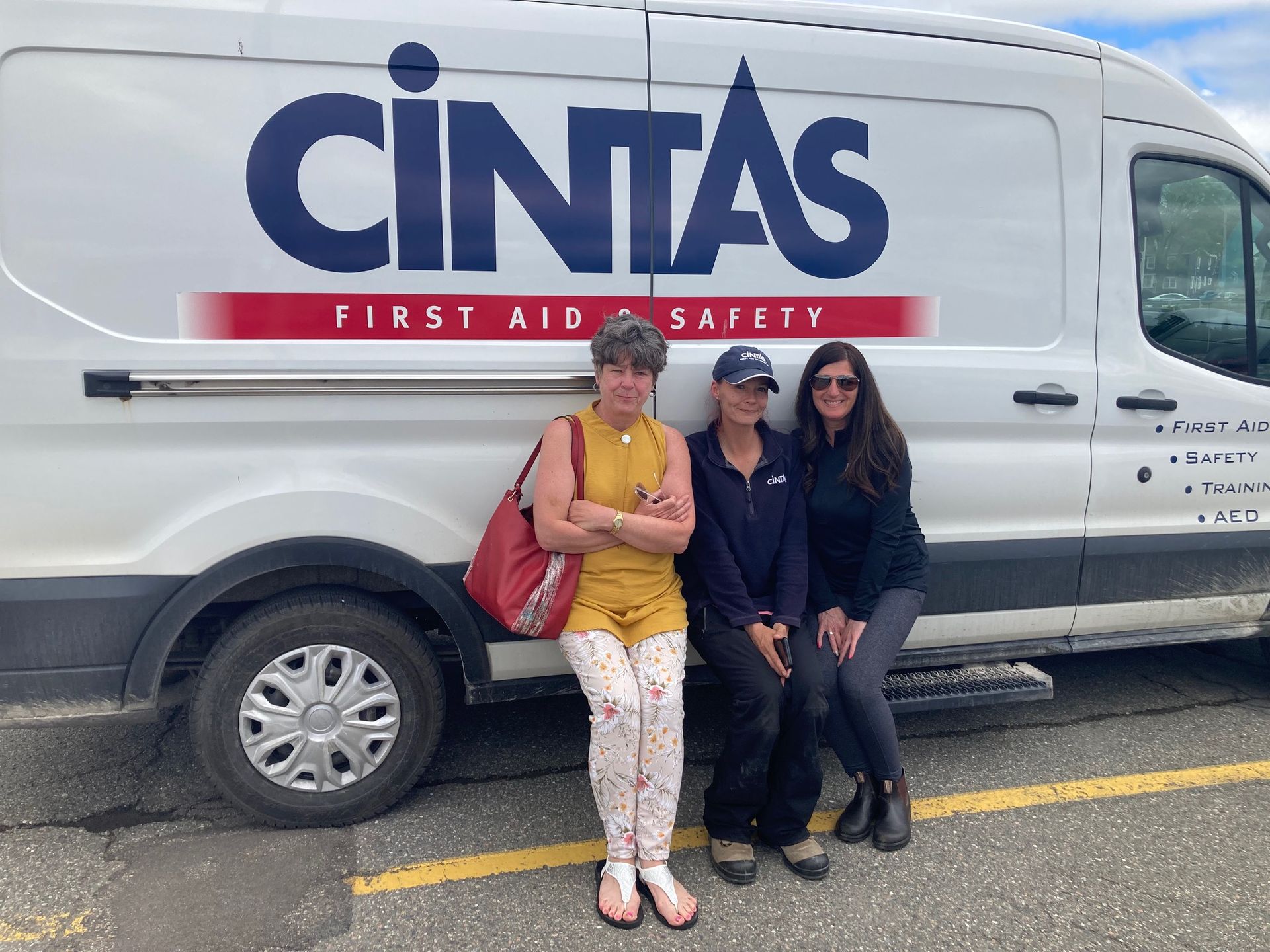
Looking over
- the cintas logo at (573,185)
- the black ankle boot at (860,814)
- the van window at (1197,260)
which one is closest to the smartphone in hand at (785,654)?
the black ankle boot at (860,814)

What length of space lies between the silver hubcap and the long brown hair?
5.05ft

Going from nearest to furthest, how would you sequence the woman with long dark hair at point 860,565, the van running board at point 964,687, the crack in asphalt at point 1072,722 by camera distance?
1. the woman with long dark hair at point 860,565
2. the van running board at point 964,687
3. the crack in asphalt at point 1072,722

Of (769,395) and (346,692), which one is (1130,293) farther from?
(346,692)

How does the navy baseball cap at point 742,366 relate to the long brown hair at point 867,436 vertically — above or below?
above

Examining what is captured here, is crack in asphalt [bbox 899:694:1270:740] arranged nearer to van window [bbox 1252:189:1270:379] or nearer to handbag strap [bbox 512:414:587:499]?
van window [bbox 1252:189:1270:379]

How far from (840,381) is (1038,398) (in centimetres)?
76

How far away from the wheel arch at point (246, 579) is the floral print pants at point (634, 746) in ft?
1.84

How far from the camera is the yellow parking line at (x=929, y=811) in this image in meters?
2.46

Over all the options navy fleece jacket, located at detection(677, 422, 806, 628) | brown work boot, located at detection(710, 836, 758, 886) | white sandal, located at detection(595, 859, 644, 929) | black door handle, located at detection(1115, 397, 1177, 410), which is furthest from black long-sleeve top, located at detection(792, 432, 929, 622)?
white sandal, located at detection(595, 859, 644, 929)

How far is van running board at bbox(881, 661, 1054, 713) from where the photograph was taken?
2904 millimetres

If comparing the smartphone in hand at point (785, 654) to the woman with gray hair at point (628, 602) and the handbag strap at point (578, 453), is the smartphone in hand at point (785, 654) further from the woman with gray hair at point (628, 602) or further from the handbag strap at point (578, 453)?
the handbag strap at point (578, 453)

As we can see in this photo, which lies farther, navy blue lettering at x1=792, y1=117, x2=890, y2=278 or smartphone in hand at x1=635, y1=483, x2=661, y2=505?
navy blue lettering at x1=792, y1=117, x2=890, y2=278

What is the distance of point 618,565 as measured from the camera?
249 cm

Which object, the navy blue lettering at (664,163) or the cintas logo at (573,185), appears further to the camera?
the navy blue lettering at (664,163)
